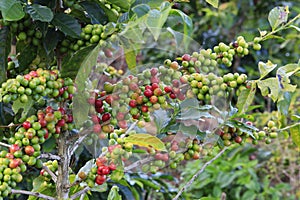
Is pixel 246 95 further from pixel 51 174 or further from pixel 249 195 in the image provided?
pixel 249 195

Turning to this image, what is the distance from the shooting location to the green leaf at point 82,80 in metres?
0.72

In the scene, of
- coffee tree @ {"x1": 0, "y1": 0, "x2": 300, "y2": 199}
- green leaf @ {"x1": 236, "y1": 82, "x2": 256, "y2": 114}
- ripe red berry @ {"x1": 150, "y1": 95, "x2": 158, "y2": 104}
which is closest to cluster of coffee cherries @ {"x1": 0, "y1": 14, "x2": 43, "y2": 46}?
coffee tree @ {"x1": 0, "y1": 0, "x2": 300, "y2": 199}

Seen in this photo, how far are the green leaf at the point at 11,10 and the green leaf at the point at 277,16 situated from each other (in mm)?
411

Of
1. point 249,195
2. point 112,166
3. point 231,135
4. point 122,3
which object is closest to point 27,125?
point 112,166

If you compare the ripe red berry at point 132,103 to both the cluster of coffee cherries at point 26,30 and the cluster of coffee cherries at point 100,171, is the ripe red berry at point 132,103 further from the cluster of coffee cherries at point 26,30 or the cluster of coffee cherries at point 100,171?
the cluster of coffee cherries at point 26,30

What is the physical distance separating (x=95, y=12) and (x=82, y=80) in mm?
122

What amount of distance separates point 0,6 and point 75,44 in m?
0.13

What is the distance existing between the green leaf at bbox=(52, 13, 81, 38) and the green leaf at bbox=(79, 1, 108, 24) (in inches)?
1.3

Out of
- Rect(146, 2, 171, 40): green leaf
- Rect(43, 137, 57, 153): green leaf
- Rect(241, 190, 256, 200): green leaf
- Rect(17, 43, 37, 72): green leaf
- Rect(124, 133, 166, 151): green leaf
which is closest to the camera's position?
Rect(146, 2, 171, 40): green leaf

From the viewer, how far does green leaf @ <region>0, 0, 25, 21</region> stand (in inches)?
27.8

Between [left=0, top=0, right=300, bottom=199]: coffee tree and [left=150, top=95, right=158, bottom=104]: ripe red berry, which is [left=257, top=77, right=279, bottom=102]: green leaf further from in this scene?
[left=150, top=95, right=158, bottom=104]: ripe red berry

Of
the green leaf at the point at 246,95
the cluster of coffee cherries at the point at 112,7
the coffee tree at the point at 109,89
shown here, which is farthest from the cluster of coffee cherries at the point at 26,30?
the green leaf at the point at 246,95

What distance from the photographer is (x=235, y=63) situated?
3461 mm

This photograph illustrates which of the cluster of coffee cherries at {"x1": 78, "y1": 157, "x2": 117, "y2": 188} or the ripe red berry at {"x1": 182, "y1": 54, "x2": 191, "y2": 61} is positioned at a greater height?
Answer: the ripe red berry at {"x1": 182, "y1": 54, "x2": 191, "y2": 61}
